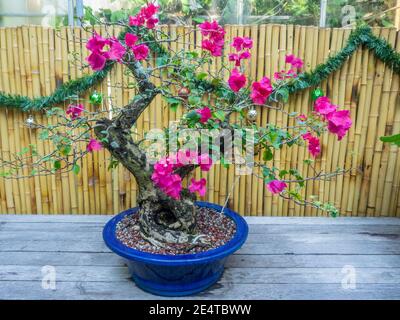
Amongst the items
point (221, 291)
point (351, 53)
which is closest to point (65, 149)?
point (221, 291)

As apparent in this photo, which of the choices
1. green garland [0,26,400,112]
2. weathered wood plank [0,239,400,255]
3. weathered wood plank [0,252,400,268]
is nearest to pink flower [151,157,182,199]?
weathered wood plank [0,252,400,268]

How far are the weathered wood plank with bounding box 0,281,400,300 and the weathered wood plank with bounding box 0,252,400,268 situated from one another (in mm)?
162

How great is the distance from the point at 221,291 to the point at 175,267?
24 centimetres

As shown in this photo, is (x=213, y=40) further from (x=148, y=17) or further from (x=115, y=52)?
(x=115, y=52)

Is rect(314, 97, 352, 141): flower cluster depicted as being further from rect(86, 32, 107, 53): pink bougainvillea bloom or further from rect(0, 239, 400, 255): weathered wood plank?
rect(0, 239, 400, 255): weathered wood plank

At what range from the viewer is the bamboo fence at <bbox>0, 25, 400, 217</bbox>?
6.58 feet

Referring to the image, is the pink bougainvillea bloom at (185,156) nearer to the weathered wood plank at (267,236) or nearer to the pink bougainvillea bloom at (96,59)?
the pink bougainvillea bloom at (96,59)

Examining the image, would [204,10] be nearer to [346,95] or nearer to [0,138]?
[346,95]

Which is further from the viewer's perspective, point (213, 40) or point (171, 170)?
point (213, 40)

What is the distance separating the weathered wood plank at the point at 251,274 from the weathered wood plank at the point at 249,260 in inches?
1.4

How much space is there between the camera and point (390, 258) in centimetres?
173

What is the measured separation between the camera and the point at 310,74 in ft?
6.54

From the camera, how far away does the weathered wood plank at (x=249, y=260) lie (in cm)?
166

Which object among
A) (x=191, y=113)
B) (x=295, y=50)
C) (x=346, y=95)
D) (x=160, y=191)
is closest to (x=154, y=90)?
(x=191, y=113)
